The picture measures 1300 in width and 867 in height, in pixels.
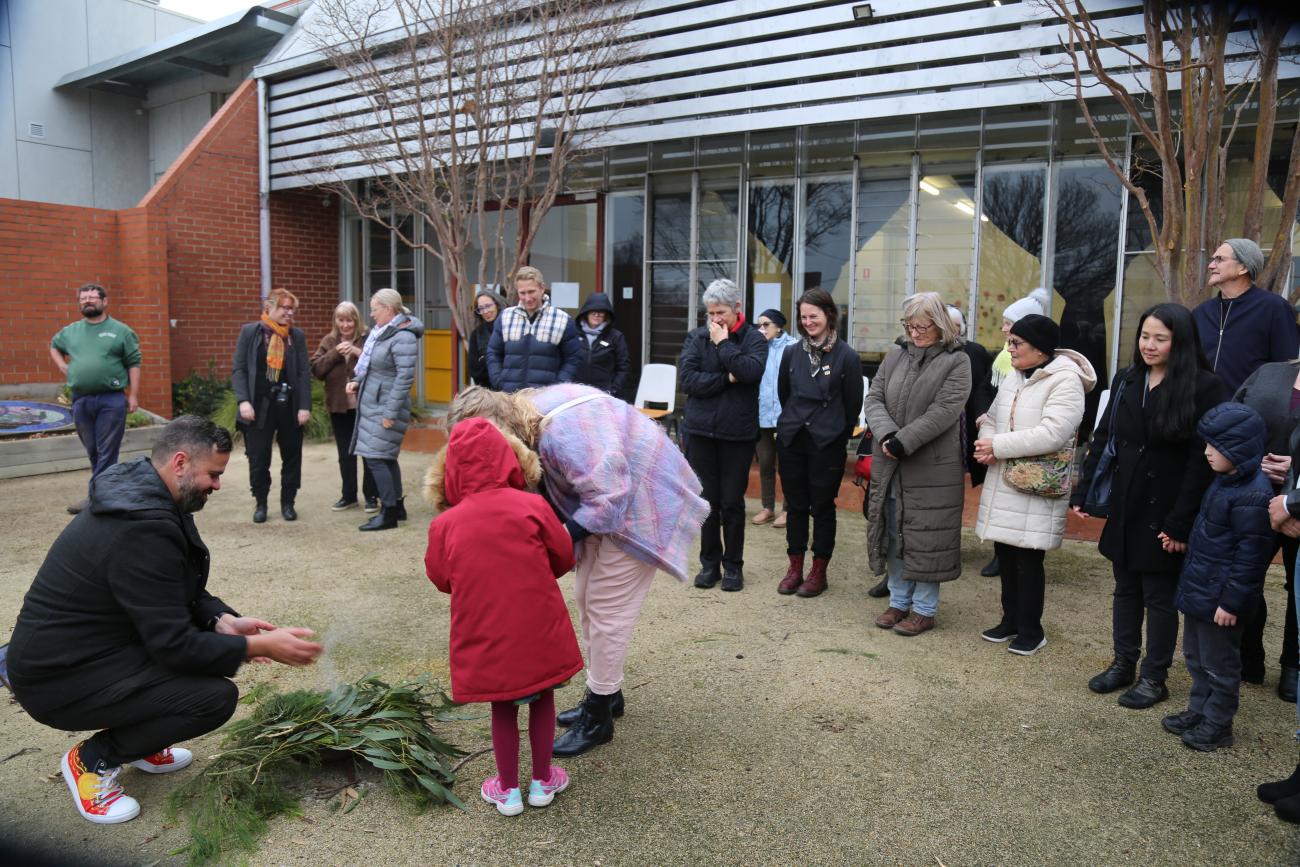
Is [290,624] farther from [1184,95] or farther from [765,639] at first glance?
[1184,95]

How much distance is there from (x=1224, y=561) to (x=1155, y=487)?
469 mm

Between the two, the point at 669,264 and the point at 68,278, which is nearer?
the point at 669,264

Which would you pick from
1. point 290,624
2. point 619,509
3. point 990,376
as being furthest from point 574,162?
point 619,509

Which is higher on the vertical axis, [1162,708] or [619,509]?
[619,509]

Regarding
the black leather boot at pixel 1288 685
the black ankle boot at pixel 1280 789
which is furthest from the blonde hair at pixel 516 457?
the black leather boot at pixel 1288 685

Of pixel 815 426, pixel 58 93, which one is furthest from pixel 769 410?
pixel 58 93

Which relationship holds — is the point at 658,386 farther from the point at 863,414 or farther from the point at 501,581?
the point at 501,581

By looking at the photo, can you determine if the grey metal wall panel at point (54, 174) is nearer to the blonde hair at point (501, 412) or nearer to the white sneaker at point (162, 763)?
the white sneaker at point (162, 763)

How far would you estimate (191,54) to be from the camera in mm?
13812

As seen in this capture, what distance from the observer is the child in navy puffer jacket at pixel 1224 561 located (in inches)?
140

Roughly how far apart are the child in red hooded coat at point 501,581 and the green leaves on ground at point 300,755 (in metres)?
0.37

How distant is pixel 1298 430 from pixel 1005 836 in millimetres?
1962

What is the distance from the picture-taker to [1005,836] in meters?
3.05

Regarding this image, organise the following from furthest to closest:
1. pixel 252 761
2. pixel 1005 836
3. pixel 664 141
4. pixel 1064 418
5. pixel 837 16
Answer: pixel 664 141
pixel 837 16
pixel 1064 418
pixel 252 761
pixel 1005 836
